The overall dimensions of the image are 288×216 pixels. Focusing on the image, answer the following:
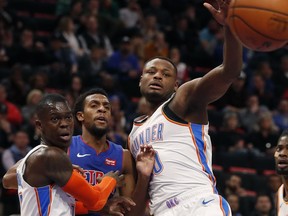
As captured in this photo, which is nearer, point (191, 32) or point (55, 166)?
point (55, 166)

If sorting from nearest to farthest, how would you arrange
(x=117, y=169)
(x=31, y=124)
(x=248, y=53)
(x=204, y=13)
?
(x=117, y=169)
(x=31, y=124)
(x=248, y=53)
(x=204, y=13)

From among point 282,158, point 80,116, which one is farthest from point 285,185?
point 80,116

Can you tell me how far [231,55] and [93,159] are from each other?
69.1 inches

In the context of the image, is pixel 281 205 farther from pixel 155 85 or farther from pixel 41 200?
pixel 41 200

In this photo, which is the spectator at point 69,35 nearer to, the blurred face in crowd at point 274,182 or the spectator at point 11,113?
the spectator at point 11,113

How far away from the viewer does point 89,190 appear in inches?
223

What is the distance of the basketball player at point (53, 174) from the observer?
216 inches

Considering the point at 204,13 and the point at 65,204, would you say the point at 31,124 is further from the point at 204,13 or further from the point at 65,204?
the point at 204,13

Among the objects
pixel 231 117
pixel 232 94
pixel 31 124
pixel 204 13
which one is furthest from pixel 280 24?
pixel 204 13

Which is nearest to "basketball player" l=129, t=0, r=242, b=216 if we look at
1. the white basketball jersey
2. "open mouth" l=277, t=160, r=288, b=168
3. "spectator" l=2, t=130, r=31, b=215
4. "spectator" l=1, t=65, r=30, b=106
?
the white basketball jersey

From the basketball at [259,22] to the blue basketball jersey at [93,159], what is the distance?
1.90m

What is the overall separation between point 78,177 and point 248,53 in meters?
12.5

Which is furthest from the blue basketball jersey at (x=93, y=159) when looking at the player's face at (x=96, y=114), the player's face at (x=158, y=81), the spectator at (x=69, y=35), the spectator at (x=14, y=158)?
the spectator at (x=69, y=35)

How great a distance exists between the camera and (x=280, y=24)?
16.9 feet
